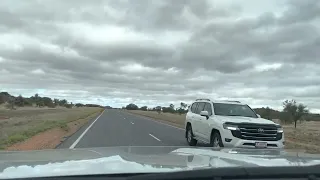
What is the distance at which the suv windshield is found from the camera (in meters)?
15.9

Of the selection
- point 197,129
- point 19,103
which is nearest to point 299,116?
point 197,129

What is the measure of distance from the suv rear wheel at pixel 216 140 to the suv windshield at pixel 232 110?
1.03m

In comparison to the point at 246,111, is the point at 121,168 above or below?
below

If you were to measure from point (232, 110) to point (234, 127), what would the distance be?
2193mm

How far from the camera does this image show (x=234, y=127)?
14.0 m

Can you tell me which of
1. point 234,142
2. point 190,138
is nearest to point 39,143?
point 190,138

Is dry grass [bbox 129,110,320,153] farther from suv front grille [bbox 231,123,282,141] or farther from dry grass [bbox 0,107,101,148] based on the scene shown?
dry grass [bbox 0,107,101,148]

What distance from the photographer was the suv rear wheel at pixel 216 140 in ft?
47.6

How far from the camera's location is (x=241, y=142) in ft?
45.4

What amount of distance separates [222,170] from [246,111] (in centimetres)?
1360

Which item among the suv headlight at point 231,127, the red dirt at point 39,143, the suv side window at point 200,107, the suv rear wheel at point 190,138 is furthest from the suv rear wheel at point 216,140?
the red dirt at point 39,143

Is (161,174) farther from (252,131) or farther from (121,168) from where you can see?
(252,131)

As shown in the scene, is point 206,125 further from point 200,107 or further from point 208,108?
point 200,107

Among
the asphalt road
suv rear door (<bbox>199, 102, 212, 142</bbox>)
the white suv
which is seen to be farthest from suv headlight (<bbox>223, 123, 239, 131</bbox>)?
the asphalt road
